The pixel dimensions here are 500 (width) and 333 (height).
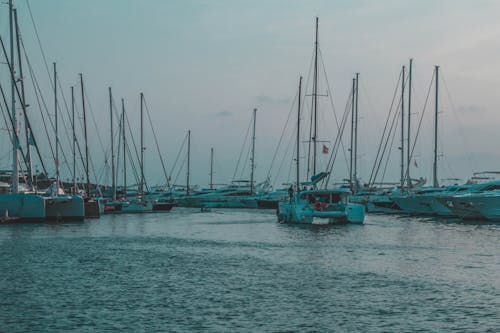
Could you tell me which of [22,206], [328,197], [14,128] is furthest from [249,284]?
[22,206]

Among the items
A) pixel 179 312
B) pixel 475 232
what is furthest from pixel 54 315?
pixel 475 232

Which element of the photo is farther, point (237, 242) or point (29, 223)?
point (29, 223)

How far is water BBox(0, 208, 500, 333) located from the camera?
1886cm

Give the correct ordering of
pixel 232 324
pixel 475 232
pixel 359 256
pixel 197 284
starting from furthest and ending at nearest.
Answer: pixel 475 232 < pixel 359 256 < pixel 197 284 < pixel 232 324

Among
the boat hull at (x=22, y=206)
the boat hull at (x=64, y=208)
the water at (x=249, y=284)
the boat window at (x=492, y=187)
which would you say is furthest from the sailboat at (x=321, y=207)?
the boat hull at (x=22, y=206)

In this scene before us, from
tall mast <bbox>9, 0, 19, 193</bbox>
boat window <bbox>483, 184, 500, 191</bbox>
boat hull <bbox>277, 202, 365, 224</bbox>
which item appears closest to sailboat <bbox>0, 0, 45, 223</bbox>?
Result: tall mast <bbox>9, 0, 19, 193</bbox>

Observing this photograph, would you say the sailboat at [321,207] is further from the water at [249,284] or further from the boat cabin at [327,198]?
the water at [249,284]

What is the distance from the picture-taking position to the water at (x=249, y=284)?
61.9 feet

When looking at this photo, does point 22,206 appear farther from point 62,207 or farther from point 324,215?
point 324,215

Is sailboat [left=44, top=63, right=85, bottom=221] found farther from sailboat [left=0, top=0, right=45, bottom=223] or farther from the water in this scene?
the water

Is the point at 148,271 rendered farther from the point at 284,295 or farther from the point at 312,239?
the point at 312,239

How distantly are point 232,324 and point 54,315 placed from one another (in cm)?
481

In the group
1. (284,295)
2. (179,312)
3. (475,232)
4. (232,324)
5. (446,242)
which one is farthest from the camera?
(475,232)

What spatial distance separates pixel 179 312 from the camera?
790 inches
